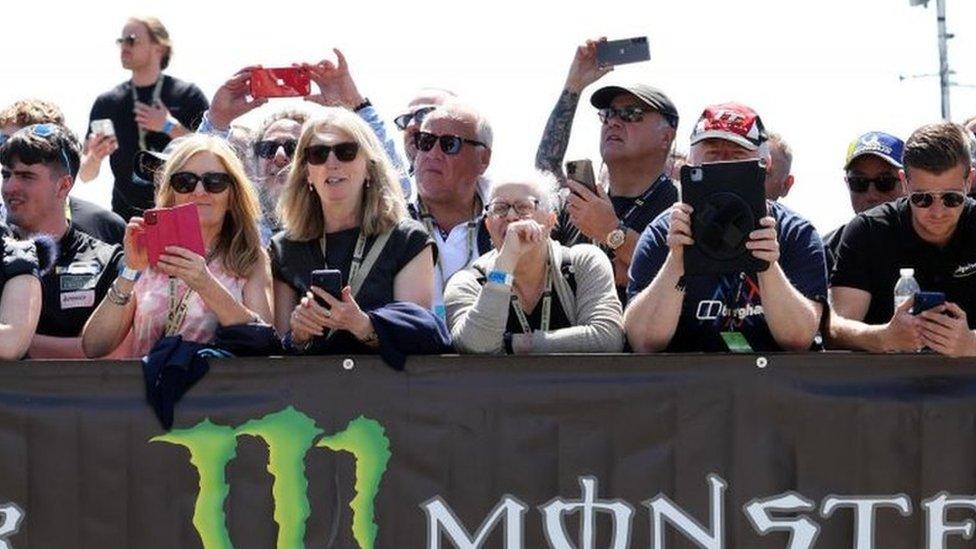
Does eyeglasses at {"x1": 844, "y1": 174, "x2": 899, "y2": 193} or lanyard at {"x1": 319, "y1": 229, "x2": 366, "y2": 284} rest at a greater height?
lanyard at {"x1": 319, "y1": 229, "x2": 366, "y2": 284}

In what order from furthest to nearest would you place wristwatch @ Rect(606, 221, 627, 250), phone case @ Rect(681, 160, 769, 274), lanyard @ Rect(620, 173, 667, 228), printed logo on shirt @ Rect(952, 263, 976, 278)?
lanyard @ Rect(620, 173, 667, 228), wristwatch @ Rect(606, 221, 627, 250), printed logo on shirt @ Rect(952, 263, 976, 278), phone case @ Rect(681, 160, 769, 274)

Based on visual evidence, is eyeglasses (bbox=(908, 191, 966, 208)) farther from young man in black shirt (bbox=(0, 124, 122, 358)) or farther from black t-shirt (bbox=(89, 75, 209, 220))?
black t-shirt (bbox=(89, 75, 209, 220))

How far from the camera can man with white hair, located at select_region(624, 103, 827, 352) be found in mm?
6457

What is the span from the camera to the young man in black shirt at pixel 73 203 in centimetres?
848

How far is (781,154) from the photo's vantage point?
9.05 meters

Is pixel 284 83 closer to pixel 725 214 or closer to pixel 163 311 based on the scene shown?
pixel 163 311

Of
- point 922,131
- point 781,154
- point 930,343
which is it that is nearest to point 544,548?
point 930,343

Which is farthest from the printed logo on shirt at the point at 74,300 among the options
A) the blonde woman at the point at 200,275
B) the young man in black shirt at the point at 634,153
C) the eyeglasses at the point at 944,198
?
the eyeglasses at the point at 944,198

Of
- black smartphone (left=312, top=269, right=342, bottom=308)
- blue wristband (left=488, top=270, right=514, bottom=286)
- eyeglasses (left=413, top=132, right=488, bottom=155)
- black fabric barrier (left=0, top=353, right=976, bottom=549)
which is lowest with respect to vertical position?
black fabric barrier (left=0, top=353, right=976, bottom=549)

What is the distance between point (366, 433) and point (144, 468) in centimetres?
83

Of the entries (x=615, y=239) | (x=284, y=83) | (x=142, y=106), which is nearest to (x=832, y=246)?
(x=615, y=239)

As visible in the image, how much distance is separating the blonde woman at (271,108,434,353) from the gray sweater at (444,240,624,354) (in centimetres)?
15

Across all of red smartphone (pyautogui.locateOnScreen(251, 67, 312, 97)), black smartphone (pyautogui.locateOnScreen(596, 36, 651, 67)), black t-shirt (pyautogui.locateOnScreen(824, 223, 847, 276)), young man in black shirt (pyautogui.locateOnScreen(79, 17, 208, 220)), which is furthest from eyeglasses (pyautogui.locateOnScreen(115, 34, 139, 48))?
black t-shirt (pyautogui.locateOnScreen(824, 223, 847, 276))

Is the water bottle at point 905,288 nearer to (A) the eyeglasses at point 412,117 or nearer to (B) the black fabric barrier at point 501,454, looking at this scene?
(B) the black fabric barrier at point 501,454
